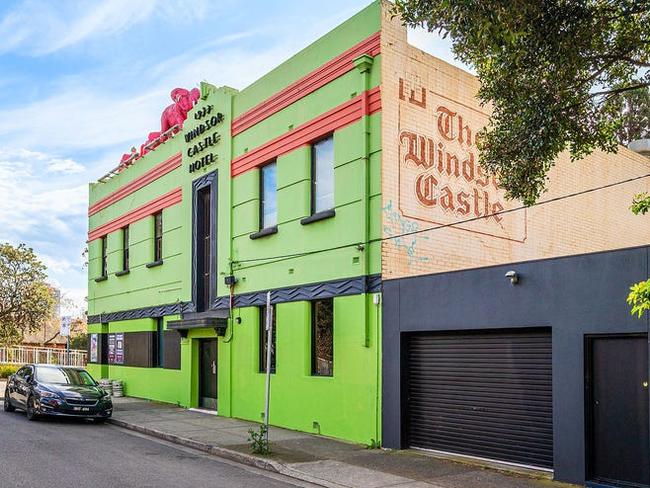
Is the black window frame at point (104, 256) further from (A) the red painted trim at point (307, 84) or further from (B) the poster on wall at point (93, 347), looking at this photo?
(A) the red painted trim at point (307, 84)

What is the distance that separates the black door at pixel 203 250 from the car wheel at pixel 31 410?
195 inches

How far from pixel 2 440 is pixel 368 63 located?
10.2m

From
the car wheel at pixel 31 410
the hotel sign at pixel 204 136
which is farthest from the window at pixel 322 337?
the car wheel at pixel 31 410

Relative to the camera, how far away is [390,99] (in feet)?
47.1

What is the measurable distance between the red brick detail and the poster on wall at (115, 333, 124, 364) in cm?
514

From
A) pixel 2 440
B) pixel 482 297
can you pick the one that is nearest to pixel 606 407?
pixel 482 297

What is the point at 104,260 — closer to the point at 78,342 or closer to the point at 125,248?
the point at 125,248

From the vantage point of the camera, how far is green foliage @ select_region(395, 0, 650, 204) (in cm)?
868

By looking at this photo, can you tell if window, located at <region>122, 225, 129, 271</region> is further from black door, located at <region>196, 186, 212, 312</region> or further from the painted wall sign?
the painted wall sign

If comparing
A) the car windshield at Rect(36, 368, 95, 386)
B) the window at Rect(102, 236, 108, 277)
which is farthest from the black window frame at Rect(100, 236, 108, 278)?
the car windshield at Rect(36, 368, 95, 386)

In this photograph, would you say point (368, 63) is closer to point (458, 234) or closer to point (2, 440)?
point (458, 234)

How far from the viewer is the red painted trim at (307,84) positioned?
14.6 m

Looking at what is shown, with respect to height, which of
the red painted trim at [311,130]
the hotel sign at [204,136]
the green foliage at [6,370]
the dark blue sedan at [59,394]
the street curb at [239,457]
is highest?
the hotel sign at [204,136]

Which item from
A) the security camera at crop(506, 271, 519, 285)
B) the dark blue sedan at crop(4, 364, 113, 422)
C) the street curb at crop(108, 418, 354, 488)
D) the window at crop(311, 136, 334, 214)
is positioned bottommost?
the street curb at crop(108, 418, 354, 488)
